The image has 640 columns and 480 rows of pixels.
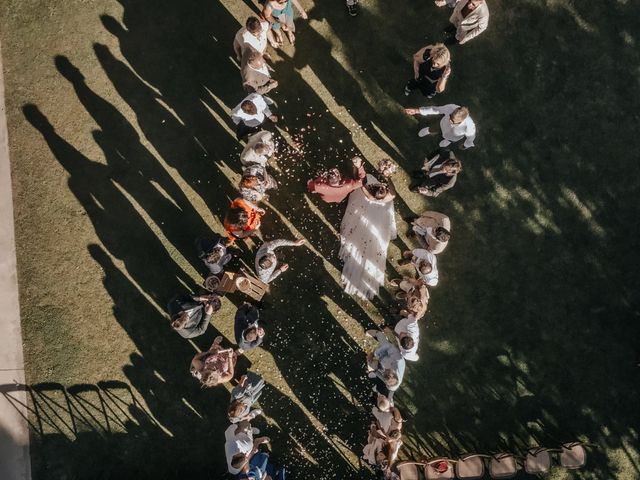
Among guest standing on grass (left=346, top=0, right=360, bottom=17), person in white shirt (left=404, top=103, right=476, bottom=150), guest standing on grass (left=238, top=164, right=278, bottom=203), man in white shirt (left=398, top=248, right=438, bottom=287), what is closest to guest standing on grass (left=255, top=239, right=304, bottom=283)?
guest standing on grass (left=238, top=164, right=278, bottom=203)

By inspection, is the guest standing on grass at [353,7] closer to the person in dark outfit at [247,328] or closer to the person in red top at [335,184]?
the person in red top at [335,184]

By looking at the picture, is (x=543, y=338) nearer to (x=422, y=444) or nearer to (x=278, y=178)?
(x=422, y=444)

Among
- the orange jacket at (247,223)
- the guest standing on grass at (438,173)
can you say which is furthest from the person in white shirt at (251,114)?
the guest standing on grass at (438,173)

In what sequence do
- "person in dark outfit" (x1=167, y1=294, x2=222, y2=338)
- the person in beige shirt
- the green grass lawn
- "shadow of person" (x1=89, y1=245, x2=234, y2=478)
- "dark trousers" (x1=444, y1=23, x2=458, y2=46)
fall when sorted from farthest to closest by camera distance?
1. "shadow of person" (x1=89, y1=245, x2=234, y2=478)
2. the green grass lawn
3. "dark trousers" (x1=444, y1=23, x2=458, y2=46)
4. "person in dark outfit" (x1=167, y1=294, x2=222, y2=338)
5. the person in beige shirt

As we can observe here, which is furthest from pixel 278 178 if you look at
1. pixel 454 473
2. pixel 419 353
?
pixel 454 473

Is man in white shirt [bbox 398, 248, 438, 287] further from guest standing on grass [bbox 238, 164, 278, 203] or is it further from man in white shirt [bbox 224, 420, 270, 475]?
man in white shirt [bbox 224, 420, 270, 475]

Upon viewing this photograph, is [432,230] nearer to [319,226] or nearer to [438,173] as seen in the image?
[438,173]
